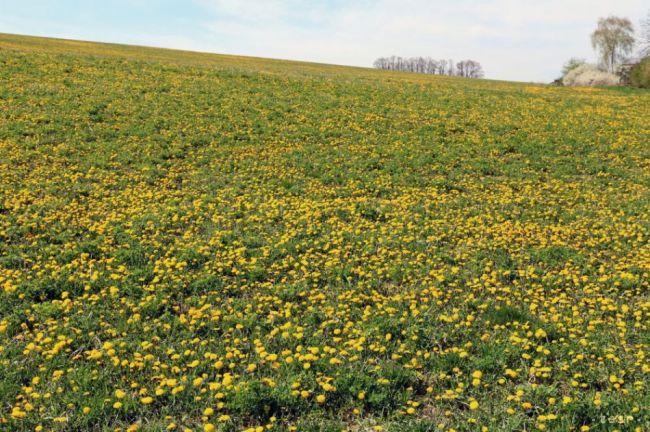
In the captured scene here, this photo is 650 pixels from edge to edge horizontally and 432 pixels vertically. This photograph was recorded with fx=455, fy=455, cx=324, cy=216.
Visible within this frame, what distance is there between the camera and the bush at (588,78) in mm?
46219

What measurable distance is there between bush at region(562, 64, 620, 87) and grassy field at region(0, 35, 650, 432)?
35.9m

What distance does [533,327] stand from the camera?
6012mm

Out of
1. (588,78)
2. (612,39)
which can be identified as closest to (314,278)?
(588,78)

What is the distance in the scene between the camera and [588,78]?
4797cm

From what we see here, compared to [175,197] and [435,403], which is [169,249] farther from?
[435,403]

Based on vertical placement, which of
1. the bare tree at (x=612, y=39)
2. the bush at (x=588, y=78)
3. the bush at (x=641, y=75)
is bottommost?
the bush at (x=641, y=75)

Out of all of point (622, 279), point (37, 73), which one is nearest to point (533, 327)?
point (622, 279)

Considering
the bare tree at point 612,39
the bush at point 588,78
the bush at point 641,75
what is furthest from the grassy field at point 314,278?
the bare tree at point 612,39

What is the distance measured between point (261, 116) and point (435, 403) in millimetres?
15488

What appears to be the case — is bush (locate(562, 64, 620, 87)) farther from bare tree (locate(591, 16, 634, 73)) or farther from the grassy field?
the grassy field

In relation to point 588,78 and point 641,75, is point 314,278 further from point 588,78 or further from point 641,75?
point 588,78

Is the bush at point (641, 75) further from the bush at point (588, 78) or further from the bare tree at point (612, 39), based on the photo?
the bare tree at point (612, 39)

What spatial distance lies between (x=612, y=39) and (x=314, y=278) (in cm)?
8320

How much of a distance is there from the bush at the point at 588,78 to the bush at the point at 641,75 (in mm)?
6048
